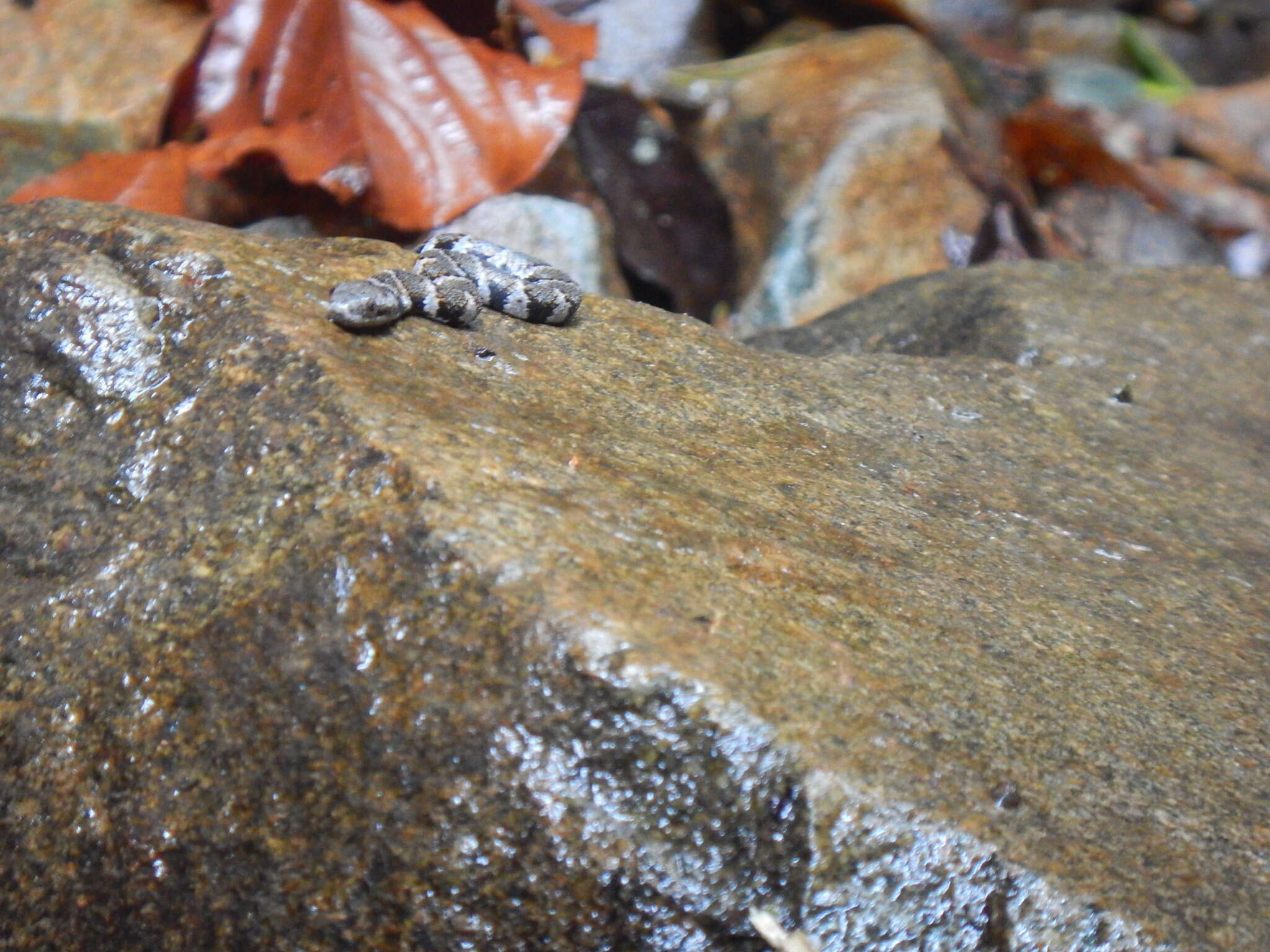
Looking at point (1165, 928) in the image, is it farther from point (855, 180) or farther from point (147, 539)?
point (855, 180)

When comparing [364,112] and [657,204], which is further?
[657,204]

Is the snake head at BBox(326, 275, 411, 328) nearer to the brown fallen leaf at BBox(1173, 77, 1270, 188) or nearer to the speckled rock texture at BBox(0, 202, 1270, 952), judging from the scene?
the speckled rock texture at BBox(0, 202, 1270, 952)

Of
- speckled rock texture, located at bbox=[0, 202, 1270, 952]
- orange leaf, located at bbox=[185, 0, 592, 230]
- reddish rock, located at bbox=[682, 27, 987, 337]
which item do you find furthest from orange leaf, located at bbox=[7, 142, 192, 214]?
reddish rock, located at bbox=[682, 27, 987, 337]

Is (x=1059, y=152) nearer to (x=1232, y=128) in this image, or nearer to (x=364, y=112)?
(x=1232, y=128)

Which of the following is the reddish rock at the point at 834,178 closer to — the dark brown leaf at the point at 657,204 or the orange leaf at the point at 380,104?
the dark brown leaf at the point at 657,204

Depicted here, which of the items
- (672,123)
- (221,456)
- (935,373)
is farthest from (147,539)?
(672,123)

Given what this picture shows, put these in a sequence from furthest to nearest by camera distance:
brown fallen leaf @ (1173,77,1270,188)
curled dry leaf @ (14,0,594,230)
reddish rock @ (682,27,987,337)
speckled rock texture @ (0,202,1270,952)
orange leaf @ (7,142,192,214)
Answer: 1. brown fallen leaf @ (1173,77,1270,188)
2. reddish rock @ (682,27,987,337)
3. curled dry leaf @ (14,0,594,230)
4. orange leaf @ (7,142,192,214)
5. speckled rock texture @ (0,202,1270,952)

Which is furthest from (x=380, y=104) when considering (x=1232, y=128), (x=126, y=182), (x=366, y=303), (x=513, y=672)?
(x=1232, y=128)
